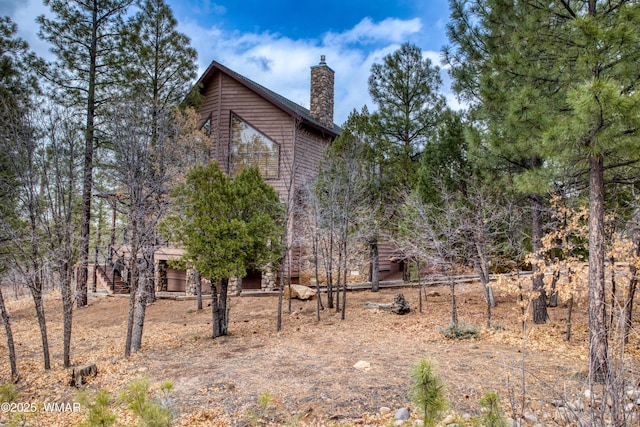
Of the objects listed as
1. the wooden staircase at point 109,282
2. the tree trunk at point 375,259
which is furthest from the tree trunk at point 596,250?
the wooden staircase at point 109,282

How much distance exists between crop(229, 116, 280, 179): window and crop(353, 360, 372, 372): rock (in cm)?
959

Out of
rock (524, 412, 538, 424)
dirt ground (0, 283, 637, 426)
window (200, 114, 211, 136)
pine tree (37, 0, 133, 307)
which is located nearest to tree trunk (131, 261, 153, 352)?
dirt ground (0, 283, 637, 426)

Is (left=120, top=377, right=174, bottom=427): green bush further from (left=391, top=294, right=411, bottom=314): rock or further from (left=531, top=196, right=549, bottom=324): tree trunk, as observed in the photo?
(left=391, top=294, right=411, bottom=314): rock

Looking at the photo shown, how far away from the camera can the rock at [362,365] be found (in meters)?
5.64

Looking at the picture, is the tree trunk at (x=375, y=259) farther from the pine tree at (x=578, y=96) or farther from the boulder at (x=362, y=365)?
the boulder at (x=362, y=365)

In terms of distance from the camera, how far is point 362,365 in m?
5.74

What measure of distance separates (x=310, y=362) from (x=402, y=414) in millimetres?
2374

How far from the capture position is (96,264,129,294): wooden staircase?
1625 cm

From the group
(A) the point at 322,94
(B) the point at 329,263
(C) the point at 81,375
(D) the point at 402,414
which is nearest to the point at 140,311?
(C) the point at 81,375

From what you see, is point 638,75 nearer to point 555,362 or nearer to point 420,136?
point 555,362

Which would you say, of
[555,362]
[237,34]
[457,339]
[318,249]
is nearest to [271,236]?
[318,249]

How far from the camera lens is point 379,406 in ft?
14.2

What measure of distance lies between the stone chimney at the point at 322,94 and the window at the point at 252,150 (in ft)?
8.63

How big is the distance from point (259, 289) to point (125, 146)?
8690mm
